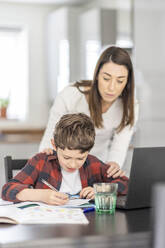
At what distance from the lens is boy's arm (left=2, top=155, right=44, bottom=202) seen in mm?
1582

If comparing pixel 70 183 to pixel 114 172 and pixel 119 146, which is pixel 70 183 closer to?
pixel 114 172

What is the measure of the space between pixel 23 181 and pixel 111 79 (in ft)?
2.18

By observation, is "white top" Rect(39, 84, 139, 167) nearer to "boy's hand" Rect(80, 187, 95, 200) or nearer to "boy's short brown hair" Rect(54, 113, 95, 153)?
"boy's short brown hair" Rect(54, 113, 95, 153)

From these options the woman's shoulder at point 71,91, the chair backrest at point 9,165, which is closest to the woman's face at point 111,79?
the woman's shoulder at point 71,91

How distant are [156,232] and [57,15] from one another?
5095mm

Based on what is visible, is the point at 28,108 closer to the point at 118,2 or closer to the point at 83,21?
the point at 83,21

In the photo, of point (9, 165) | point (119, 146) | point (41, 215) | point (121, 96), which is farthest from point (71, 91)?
point (41, 215)

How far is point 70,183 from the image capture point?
177 centimetres

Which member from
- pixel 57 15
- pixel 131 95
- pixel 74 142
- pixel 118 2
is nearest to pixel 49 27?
pixel 57 15

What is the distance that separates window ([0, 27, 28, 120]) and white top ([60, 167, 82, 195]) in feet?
14.7

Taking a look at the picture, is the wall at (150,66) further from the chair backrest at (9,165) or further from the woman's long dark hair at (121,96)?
the chair backrest at (9,165)

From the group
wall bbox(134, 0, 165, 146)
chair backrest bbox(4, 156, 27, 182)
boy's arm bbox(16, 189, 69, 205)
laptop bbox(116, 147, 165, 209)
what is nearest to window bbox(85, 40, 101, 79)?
wall bbox(134, 0, 165, 146)

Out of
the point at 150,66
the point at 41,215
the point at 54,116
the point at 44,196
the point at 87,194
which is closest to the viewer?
the point at 41,215

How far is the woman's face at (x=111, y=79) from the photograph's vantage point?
2.12 metres
